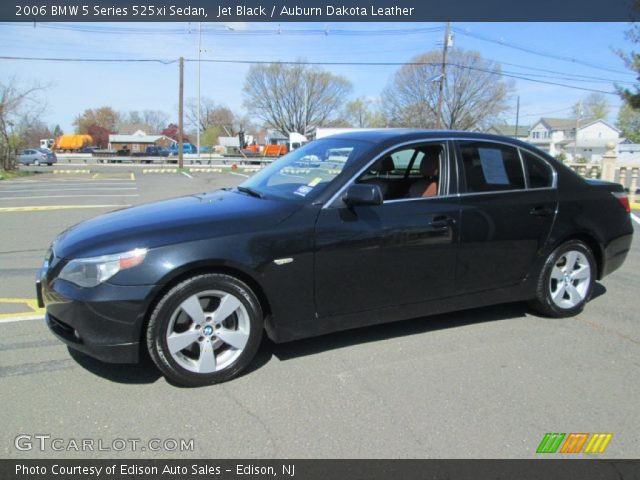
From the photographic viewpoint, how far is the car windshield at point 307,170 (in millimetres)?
3694

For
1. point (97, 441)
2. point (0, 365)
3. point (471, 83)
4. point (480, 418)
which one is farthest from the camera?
point (471, 83)

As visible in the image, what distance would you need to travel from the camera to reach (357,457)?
100 inches

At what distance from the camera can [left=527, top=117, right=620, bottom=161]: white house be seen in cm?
7719

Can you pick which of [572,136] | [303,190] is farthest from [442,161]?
[572,136]

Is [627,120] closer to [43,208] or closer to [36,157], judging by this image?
[36,157]

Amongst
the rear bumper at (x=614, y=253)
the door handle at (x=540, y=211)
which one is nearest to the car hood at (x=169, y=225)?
the door handle at (x=540, y=211)

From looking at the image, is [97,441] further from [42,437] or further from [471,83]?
[471,83]

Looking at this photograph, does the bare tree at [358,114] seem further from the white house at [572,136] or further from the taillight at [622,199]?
the taillight at [622,199]

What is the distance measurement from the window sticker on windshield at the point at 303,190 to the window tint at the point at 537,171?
2.04 meters

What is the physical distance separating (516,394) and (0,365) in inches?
140

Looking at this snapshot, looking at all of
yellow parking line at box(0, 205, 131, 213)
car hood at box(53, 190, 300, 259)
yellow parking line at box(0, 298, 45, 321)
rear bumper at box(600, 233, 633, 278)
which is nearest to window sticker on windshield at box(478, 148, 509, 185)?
rear bumper at box(600, 233, 633, 278)

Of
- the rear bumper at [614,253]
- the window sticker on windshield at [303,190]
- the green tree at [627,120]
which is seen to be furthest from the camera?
the green tree at [627,120]

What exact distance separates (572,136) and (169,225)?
101 meters
